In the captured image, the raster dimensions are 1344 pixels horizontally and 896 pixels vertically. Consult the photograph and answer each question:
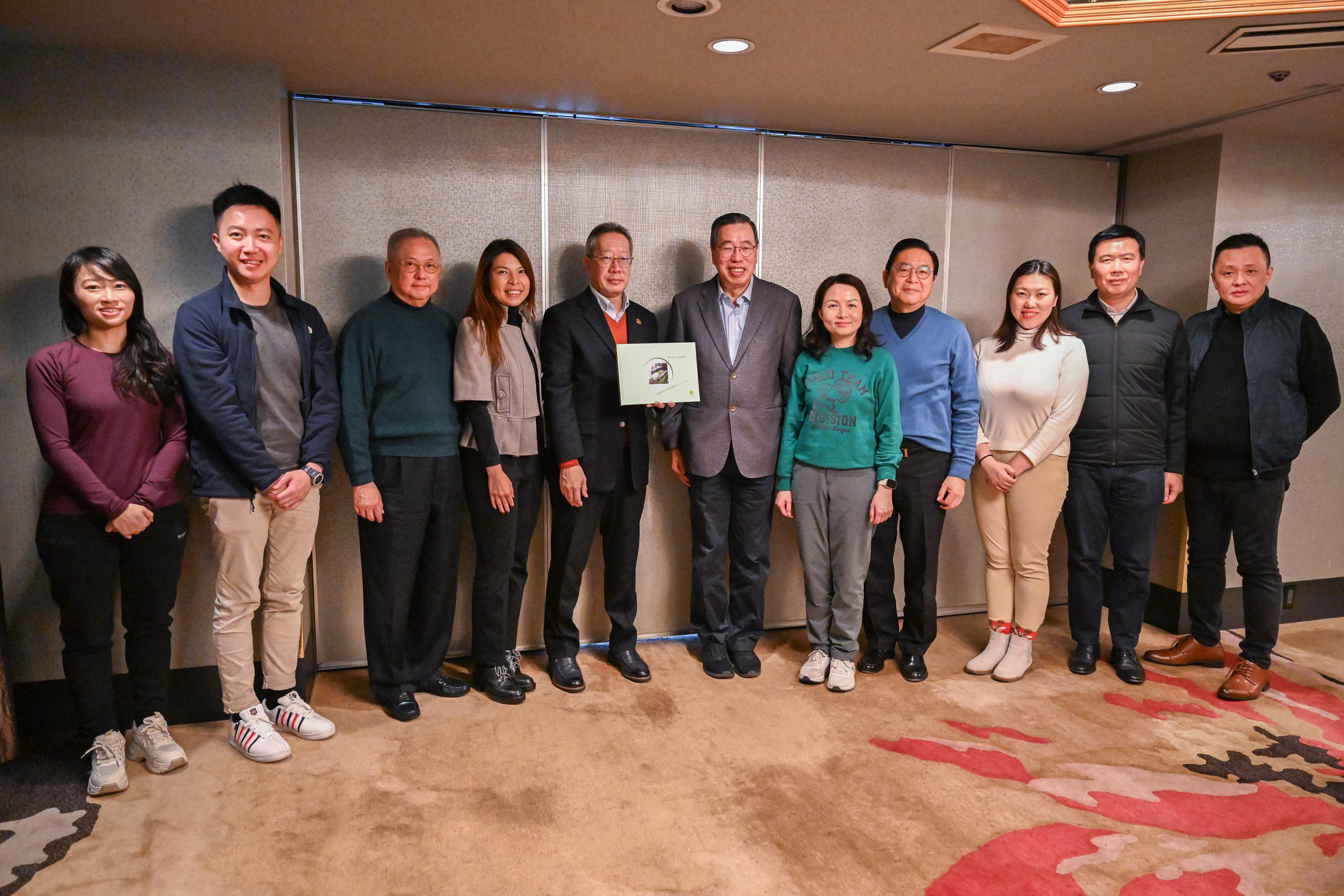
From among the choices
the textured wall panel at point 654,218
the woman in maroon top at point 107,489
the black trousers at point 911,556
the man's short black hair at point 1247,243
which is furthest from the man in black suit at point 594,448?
the man's short black hair at point 1247,243

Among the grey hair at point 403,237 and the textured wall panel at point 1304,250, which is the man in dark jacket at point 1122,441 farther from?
the grey hair at point 403,237

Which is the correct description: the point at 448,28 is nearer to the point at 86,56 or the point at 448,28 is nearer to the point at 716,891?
the point at 86,56

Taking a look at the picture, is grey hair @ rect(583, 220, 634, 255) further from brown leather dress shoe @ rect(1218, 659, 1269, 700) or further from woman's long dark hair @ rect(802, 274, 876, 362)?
brown leather dress shoe @ rect(1218, 659, 1269, 700)

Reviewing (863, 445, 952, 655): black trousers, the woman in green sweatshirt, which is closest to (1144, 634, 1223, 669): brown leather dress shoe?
(863, 445, 952, 655): black trousers

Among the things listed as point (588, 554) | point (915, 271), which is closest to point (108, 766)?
point (588, 554)

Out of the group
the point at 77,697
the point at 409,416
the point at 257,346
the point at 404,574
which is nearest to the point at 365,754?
the point at 404,574

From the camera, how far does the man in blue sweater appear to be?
11.2 feet

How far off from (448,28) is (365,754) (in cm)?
232

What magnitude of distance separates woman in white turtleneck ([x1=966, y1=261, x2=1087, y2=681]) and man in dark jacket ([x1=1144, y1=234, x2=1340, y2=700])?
1.92ft

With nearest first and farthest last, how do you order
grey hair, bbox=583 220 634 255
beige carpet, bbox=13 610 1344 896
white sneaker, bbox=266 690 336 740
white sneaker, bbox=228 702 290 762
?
beige carpet, bbox=13 610 1344 896 < white sneaker, bbox=228 702 290 762 < white sneaker, bbox=266 690 336 740 < grey hair, bbox=583 220 634 255

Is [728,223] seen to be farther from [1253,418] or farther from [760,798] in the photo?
[1253,418]

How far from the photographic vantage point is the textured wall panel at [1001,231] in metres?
4.14

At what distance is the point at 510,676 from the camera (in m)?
3.32

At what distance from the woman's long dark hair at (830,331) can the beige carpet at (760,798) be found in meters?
1.33
